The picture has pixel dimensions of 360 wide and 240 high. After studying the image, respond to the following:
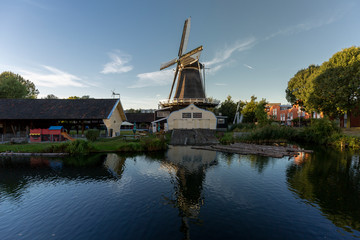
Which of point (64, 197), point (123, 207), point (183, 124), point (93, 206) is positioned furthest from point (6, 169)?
point (183, 124)

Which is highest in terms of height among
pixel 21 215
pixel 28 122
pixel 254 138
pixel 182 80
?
pixel 182 80

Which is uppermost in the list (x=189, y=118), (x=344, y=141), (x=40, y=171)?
(x=189, y=118)

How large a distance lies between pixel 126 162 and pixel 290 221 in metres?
14.2

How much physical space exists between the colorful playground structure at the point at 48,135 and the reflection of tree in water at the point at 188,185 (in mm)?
17172

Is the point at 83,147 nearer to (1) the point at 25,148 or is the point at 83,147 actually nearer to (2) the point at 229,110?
(1) the point at 25,148

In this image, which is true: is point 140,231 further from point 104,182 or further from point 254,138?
point 254,138

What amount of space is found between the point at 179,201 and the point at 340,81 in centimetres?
3853

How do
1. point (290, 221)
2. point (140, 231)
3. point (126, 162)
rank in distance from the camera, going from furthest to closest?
1. point (126, 162)
2. point (290, 221)
3. point (140, 231)

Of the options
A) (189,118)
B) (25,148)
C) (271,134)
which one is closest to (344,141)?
(271,134)

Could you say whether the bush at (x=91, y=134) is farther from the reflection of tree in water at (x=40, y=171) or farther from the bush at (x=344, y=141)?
the bush at (x=344, y=141)

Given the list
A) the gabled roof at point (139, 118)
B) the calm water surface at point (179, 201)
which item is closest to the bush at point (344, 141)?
the calm water surface at point (179, 201)

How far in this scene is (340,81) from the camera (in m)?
30.5

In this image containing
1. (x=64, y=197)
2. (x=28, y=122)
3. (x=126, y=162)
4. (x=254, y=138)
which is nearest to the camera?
(x=64, y=197)

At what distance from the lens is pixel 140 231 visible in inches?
265
